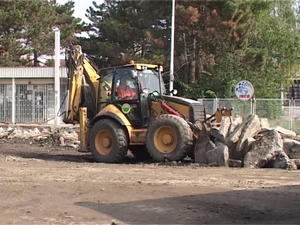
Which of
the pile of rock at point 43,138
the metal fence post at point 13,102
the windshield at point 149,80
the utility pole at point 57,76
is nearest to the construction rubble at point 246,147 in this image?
the windshield at point 149,80

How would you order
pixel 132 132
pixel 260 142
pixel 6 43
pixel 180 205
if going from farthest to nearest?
pixel 6 43 < pixel 132 132 < pixel 260 142 < pixel 180 205

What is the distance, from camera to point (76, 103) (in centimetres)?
1975

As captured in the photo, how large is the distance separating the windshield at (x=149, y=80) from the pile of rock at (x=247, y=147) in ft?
7.28

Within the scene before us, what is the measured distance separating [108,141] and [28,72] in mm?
24621

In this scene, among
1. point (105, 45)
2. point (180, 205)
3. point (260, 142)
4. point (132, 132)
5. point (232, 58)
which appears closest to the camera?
point (180, 205)

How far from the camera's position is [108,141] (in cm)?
1872

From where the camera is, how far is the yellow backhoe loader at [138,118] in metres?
17.8

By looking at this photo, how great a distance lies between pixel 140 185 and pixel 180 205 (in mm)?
2455

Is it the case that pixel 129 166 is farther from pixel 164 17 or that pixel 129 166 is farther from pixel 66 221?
pixel 164 17

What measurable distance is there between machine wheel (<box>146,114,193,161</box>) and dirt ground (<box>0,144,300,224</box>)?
26.6 inches

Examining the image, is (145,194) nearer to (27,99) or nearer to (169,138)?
(169,138)

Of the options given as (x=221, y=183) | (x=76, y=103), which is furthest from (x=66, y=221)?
(x=76, y=103)

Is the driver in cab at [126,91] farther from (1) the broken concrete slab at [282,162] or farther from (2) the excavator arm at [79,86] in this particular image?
(1) the broken concrete slab at [282,162]

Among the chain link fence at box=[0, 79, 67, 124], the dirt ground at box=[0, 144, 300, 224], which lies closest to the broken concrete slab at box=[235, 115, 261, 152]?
the dirt ground at box=[0, 144, 300, 224]
